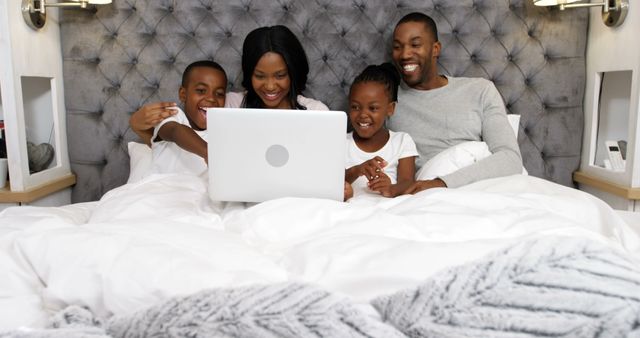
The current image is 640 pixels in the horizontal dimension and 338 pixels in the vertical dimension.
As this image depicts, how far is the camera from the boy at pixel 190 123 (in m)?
1.34

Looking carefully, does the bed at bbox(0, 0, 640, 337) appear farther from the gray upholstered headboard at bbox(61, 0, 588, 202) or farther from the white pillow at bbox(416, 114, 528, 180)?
the white pillow at bbox(416, 114, 528, 180)

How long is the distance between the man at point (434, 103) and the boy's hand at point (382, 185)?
348 mm

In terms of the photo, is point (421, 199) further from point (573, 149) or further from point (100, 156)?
point (100, 156)

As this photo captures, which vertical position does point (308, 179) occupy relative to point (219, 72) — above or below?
below

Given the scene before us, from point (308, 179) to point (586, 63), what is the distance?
1.18 meters

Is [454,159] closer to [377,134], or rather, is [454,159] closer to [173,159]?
[377,134]

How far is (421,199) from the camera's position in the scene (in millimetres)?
911

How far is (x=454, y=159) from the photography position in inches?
53.9

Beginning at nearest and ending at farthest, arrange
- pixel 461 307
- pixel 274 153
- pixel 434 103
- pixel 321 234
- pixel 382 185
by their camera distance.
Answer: pixel 461 307 < pixel 321 234 < pixel 274 153 < pixel 382 185 < pixel 434 103

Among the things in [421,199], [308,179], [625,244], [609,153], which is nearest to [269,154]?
[308,179]

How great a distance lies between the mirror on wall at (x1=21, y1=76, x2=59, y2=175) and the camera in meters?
1.53

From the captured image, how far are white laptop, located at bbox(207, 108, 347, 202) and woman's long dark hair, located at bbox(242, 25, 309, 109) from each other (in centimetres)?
63

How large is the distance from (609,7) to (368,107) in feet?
2.62

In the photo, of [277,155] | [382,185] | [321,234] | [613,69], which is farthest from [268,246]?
[613,69]
